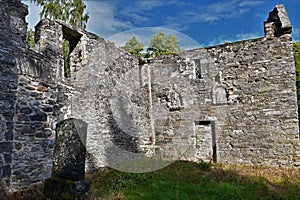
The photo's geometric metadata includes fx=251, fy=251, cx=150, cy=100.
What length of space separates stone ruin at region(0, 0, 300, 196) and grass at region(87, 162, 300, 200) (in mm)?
1297

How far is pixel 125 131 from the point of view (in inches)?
338

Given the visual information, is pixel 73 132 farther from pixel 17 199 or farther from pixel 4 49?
pixel 4 49

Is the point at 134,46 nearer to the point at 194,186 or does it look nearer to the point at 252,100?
the point at 252,100

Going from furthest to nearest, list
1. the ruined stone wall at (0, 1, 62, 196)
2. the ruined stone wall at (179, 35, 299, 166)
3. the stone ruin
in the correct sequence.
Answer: the ruined stone wall at (179, 35, 299, 166) < the stone ruin < the ruined stone wall at (0, 1, 62, 196)

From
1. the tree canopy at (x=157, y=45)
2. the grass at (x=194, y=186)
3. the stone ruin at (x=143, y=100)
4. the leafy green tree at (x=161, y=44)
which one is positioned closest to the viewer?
the grass at (x=194, y=186)

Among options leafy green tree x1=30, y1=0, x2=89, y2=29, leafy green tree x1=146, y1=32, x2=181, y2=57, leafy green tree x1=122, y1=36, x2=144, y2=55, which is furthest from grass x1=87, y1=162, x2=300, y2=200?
leafy green tree x1=30, y1=0, x2=89, y2=29

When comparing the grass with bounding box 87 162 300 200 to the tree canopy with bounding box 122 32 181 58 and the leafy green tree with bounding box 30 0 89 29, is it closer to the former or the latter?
the tree canopy with bounding box 122 32 181 58

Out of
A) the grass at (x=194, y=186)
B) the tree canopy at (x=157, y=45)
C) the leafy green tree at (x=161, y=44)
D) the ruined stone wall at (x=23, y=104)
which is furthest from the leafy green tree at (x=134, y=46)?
the grass at (x=194, y=186)

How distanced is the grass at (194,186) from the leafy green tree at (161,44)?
4704mm

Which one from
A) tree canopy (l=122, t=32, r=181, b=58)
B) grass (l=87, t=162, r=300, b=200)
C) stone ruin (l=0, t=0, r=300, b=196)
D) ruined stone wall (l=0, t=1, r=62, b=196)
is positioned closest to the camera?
grass (l=87, t=162, r=300, b=200)

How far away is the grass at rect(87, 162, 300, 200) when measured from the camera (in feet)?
14.1

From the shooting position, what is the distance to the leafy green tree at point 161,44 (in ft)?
30.3

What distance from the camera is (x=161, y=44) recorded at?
1043 cm

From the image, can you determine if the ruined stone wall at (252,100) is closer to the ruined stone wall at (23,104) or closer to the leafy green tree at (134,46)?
the leafy green tree at (134,46)
